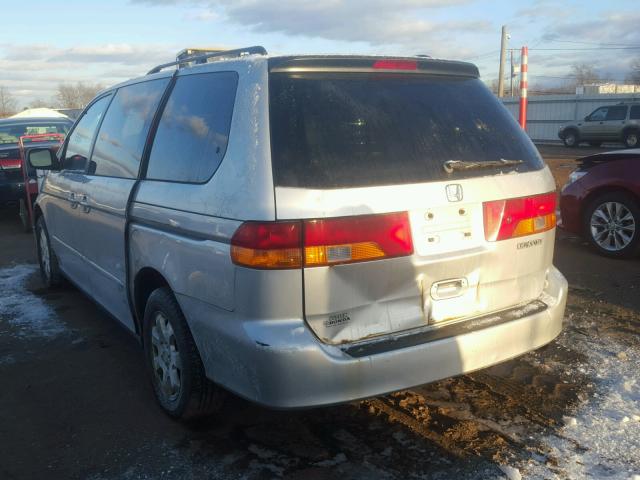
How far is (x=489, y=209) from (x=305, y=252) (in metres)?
0.94

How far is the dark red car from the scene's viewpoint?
637 cm

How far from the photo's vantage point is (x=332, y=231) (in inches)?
101

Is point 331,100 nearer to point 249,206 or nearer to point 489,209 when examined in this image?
point 249,206

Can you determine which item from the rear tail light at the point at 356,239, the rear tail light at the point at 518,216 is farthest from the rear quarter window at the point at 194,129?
the rear tail light at the point at 518,216

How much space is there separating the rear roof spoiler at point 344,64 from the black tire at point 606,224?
3.97m

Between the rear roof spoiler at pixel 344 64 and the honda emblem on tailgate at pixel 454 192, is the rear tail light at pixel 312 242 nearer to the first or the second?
the honda emblem on tailgate at pixel 454 192

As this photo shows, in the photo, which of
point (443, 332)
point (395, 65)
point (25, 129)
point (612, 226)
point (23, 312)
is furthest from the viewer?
point (25, 129)

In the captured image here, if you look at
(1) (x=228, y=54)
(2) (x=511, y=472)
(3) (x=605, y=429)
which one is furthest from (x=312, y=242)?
(3) (x=605, y=429)

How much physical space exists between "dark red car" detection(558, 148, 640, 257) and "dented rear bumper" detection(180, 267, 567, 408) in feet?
13.3

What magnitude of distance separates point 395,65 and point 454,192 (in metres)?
0.70

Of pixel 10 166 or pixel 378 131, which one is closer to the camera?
pixel 378 131

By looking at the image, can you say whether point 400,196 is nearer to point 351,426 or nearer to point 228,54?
point 351,426

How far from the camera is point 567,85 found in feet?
299

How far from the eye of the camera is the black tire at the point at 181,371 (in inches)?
120
